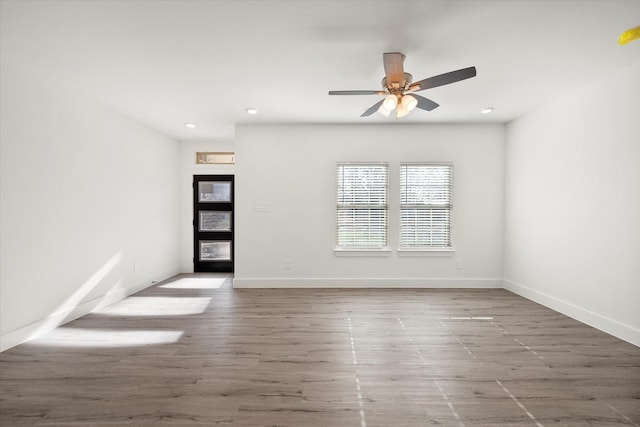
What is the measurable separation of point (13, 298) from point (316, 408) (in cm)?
296

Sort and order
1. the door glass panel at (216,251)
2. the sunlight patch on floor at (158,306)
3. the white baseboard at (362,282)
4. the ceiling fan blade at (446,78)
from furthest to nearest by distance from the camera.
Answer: the door glass panel at (216,251) → the white baseboard at (362,282) → the sunlight patch on floor at (158,306) → the ceiling fan blade at (446,78)

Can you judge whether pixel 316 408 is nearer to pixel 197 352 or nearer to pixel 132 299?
pixel 197 352

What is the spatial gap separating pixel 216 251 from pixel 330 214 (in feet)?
8.91

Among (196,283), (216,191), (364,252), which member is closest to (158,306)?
(196,283)

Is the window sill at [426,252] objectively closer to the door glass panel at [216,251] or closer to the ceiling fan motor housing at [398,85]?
the ceiling fan motor housing at [398,85]

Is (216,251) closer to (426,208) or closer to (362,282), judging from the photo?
(362,282)

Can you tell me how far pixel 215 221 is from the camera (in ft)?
20.4

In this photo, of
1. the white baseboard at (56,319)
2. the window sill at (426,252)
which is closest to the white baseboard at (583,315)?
the window sill at (426,252)

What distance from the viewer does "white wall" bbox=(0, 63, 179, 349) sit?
9.18ft

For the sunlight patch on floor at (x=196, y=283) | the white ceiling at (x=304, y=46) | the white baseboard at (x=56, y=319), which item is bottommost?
the sunlight patch on floor at (x=196, y=283)

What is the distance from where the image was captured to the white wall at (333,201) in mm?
4938

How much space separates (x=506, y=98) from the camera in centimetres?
379

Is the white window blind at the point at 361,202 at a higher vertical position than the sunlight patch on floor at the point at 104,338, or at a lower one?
higher

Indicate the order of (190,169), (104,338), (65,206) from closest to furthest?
(104,338) < (65,206) < (190,169)
